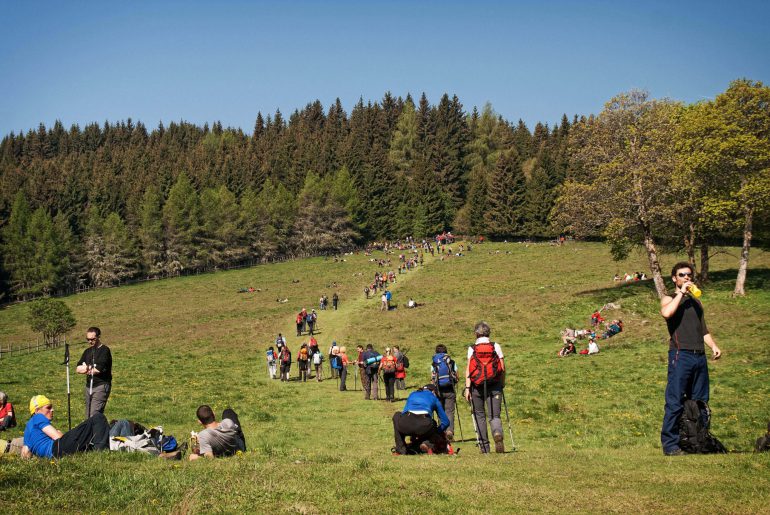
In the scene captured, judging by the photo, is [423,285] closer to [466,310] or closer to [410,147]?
[466,310]

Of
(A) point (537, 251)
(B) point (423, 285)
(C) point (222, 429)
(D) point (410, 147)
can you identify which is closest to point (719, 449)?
(C) point (222, 429)

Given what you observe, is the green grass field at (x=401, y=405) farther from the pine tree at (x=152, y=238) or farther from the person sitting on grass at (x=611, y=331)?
the pine tree at (x=152, y=238)

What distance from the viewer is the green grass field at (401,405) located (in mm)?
7344

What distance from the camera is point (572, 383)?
73.6 feet

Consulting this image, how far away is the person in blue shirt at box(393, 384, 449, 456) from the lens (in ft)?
37.2

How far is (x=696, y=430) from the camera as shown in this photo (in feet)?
30.9

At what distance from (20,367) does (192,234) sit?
7015 cm

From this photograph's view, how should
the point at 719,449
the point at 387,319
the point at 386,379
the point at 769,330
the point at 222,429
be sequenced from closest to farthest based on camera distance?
the point at 719,449
the point at 222,429
the point at 386,379
the point at 769,330
the point at 387,319

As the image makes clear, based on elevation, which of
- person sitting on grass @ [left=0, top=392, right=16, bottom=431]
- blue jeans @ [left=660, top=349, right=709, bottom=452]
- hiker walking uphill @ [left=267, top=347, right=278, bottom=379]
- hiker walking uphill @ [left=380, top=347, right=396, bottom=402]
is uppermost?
blue jeans @ [left=660, top=349, right=709, bottom=452]

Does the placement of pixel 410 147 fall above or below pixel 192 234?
above

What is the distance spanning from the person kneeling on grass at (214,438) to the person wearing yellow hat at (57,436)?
1514 mm

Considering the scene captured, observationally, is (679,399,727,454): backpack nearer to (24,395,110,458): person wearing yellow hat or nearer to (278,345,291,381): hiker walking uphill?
(24,395,110,458): person wearing yellow hat

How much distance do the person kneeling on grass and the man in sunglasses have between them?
731 centimetres

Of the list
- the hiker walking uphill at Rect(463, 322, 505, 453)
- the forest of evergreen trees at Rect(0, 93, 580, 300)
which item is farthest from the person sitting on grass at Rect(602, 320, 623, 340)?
the forest of evergreen trees at Rect(0, 93, 580, 300)
